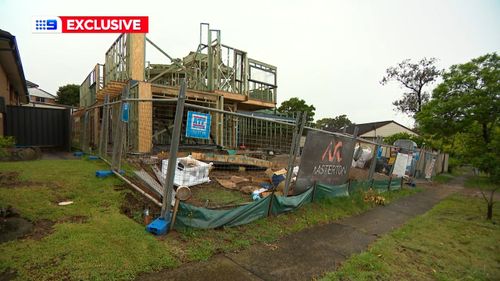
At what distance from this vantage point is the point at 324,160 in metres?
5.77

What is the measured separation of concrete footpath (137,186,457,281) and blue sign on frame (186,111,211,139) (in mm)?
2024

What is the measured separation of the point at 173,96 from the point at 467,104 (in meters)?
15.9

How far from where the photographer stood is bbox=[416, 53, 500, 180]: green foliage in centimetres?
1239

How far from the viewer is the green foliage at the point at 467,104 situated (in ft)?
40.7

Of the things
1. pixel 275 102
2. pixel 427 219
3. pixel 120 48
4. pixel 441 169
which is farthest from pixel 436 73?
pixel 120 48

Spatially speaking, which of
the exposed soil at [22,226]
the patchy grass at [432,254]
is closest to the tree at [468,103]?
the patchy grass at [432,254]

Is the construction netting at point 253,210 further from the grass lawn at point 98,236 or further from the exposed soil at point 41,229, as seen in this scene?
the exposed soil at point 41,229

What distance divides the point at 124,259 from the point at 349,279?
2545mm

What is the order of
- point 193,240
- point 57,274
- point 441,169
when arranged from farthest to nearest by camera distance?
point 441,169, point 193,240, point 57,274

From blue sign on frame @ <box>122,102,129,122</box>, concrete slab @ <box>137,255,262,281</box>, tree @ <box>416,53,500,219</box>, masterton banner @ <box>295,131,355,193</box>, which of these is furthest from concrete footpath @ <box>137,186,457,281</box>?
tree @ <box>416,53,500,219</box>

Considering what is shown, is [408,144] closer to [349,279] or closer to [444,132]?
[444,132]

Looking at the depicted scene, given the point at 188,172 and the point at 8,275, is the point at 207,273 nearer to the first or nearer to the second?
the point at 8,275

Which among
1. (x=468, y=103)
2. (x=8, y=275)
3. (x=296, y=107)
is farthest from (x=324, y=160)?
(x=296, y=107)

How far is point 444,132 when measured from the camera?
48.5ft
